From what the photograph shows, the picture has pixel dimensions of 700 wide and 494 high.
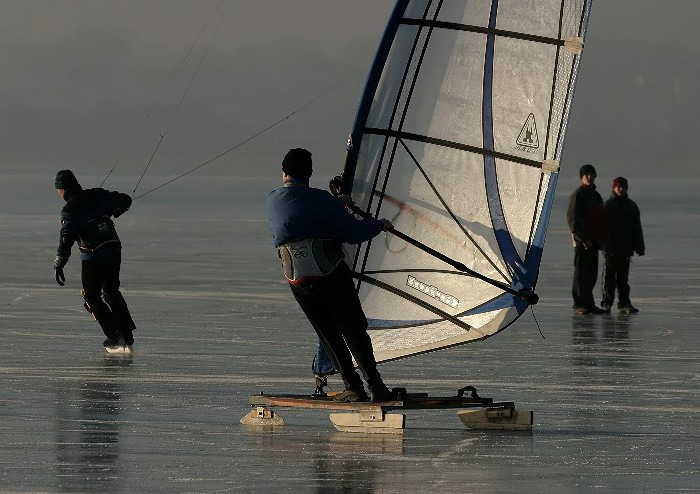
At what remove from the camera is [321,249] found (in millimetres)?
8992

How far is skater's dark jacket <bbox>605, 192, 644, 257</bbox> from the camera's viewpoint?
Answer: 17.9 metres

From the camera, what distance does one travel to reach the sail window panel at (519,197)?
33.3 feet

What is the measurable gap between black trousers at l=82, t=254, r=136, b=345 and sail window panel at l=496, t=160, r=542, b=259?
13.9 ft

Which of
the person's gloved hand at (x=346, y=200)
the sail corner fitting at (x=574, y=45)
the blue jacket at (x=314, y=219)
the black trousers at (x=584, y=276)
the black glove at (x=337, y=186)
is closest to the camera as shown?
the blue jacket at (x=314, y=219)

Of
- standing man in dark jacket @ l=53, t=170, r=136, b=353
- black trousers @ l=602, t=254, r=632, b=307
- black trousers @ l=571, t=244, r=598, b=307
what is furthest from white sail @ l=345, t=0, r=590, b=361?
black trousers @ l=602, t=254, r=632, b=307

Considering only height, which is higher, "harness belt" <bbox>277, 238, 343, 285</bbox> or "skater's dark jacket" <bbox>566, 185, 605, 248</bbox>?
"skater's dark jacket" <bbox>566, 185, 605, 248</bbox>

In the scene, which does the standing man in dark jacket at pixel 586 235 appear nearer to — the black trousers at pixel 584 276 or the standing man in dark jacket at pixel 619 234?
the black trousers at pixel 584 276

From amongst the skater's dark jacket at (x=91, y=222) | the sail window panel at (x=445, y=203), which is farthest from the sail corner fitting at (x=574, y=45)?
the skater's dark jacket at (x=91, y=222)

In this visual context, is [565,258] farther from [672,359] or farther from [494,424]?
[494,424]

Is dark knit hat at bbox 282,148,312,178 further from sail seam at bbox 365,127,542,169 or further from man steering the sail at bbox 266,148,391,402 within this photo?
sail seam at bbox 365,127,542,169

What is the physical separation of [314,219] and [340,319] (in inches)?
22.0

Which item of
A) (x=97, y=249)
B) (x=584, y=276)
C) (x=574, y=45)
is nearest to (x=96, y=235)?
(x=97, y=249)

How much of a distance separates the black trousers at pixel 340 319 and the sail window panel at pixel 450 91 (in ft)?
4.84

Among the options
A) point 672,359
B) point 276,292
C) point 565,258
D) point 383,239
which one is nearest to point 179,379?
point 383,239
